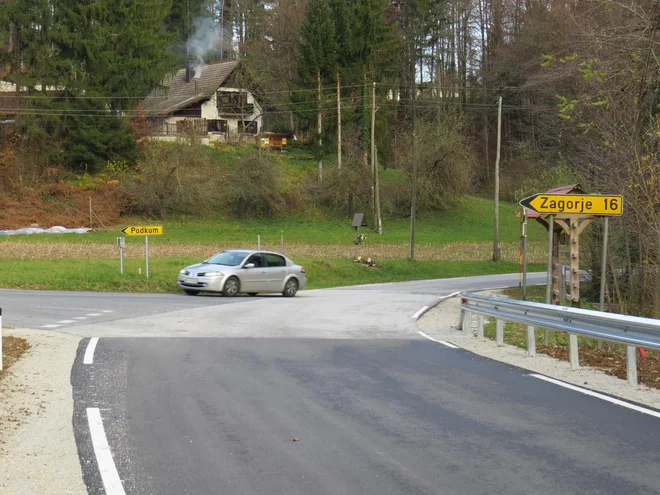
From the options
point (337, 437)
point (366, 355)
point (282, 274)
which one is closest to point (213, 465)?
point (337, 437)

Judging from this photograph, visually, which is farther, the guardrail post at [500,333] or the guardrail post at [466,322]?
the guardrail post at [466,322]

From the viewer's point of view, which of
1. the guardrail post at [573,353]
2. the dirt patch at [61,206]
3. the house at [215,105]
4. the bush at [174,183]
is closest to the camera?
the guardrail post at [573,353]

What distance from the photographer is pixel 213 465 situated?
6457mm

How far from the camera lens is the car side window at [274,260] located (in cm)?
2800

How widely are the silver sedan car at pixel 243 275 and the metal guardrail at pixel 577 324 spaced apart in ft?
40.3

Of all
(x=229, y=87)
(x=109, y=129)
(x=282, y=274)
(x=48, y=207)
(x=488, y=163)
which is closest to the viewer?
(x=282, y=274)

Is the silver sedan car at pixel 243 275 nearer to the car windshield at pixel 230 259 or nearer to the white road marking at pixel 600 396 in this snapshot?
the car windshield at pixel 230 259

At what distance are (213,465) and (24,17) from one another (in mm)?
58797

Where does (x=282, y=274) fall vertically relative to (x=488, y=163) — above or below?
below

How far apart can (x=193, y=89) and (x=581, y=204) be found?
68.6m

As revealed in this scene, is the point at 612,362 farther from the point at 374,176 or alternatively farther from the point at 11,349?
the point at 374,176

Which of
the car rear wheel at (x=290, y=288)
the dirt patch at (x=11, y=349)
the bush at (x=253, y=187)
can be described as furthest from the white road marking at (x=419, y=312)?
the bush at (x=253, y=187)

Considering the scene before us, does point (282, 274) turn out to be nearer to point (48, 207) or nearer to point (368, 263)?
point (368, 263)

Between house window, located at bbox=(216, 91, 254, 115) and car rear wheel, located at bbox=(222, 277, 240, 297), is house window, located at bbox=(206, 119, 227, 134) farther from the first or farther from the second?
car rear wheel, located at bbox=(222, 277, 240, 297)
